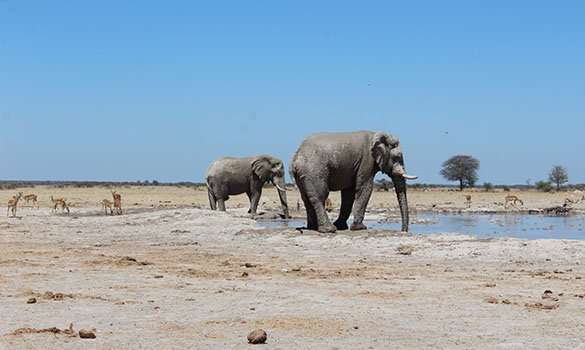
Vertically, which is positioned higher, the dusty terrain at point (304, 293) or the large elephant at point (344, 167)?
the large elephant at point (344, 167)

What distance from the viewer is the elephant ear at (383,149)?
2353 cm

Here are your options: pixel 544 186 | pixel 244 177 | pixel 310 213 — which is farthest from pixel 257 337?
pixel 544 186

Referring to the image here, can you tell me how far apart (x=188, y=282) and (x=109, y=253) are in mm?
5942

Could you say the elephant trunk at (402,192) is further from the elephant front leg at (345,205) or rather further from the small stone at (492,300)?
the small stone at (492,300)

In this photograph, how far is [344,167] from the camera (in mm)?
23453

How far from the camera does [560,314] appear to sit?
10.2 metres

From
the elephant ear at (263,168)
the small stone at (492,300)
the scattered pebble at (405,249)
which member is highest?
the elephant ear at (263,168)

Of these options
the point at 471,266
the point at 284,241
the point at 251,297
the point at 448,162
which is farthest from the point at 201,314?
the point at 448,162

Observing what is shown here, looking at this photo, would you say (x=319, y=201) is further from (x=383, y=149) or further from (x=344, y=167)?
(x=383, y=149)

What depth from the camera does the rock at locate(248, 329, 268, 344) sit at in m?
8.51

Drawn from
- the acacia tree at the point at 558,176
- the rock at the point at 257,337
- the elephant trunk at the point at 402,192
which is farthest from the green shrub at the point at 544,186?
the rock at the point at 257,337

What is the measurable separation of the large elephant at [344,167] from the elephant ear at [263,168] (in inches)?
442

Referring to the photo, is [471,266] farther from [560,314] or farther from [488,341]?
[488,341]

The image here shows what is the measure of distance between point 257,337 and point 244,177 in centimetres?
2777
